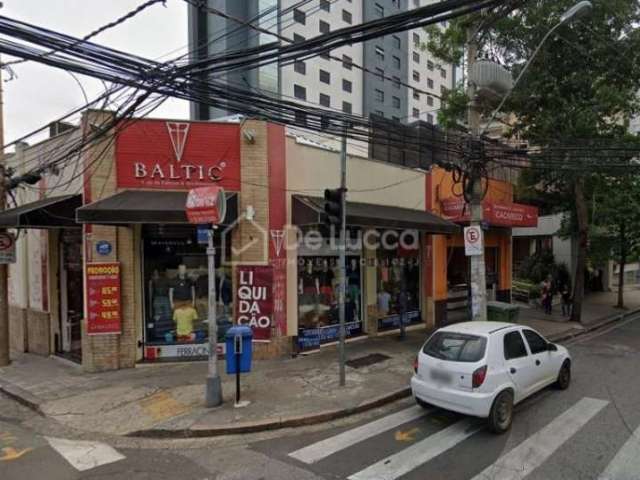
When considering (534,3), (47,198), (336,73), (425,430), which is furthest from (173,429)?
(336,73)

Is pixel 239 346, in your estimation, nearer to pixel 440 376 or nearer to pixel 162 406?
pixel 162 406

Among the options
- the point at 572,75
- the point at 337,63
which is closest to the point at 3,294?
the point at 572,75

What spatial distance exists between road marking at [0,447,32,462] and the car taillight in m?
6.32

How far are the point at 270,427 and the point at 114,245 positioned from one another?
5686 mm

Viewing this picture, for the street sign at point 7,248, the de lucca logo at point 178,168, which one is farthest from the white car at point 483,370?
the street sign at point 7,248

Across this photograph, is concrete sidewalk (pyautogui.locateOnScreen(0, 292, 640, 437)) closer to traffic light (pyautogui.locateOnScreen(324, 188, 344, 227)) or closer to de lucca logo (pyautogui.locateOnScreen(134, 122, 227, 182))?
traffic light (pyautogui.locateOnScreen(324, 188, 344, 227))

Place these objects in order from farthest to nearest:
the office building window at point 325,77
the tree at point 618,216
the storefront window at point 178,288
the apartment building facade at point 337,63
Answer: the office building window at point 325,77 < the apartment building facade at point 337,63 < the tree at point 618,216 < the storefront window at point 178,288

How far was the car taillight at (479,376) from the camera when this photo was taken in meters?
6.00

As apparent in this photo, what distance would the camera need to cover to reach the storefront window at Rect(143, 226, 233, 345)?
10008 millimetres

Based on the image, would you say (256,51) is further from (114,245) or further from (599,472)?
(599,472)

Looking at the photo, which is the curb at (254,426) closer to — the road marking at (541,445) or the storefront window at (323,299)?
A: the road marking at (541,445)

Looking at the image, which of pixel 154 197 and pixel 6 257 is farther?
pixel 6 257

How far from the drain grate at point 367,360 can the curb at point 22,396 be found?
20.0 ft

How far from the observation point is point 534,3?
13359 millimetres
